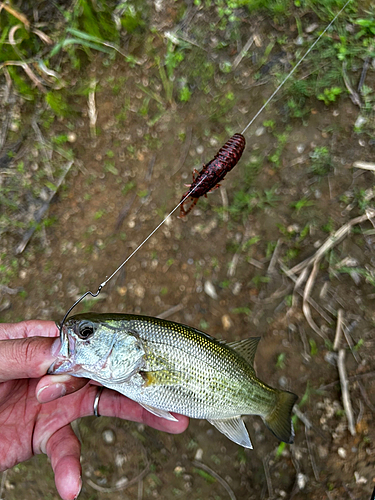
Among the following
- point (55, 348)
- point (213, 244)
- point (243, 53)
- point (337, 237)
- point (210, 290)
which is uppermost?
point (243, 53)

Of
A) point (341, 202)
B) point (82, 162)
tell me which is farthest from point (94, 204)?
point (341, 202)

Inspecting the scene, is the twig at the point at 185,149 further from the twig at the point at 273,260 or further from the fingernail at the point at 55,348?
Result: the fingernail at the point at 55,348

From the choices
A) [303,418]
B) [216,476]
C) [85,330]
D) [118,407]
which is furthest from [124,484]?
[85,330]

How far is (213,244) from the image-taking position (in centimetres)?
392

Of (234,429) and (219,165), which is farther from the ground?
(219,165)

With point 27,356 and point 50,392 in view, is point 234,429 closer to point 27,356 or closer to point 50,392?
point 50,392

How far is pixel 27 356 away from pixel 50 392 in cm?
32

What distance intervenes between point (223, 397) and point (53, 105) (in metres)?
3.79

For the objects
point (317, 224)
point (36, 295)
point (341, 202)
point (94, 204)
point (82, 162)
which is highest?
point (341, 202)

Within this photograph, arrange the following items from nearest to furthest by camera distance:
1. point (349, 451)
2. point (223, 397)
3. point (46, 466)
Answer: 1. point (223, 397)
2. point (349, 451)
3. point (46, 466)

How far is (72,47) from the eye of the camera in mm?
4090

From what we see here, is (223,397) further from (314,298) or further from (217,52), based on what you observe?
(217,52)

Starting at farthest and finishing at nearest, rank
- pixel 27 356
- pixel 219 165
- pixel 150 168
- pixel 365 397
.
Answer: pixel 150 168 < pixel 365 397 < pixel 219 165 < pixel 27 356

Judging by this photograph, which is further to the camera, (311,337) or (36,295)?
(36,295)
